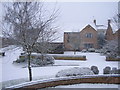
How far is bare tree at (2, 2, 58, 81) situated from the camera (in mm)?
10492

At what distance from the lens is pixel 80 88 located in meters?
9.38

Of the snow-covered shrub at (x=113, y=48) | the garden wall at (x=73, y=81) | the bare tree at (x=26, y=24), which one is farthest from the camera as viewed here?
the snow-covered shrub at (x=113, y=48)

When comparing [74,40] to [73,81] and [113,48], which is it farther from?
[73,81]

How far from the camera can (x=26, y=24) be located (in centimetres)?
1048

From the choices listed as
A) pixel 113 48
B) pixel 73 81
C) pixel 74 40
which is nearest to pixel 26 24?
pixel 73 81

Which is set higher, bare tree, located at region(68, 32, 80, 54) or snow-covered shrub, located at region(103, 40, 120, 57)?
bare tree, located at region(68, 32, 80, 54)

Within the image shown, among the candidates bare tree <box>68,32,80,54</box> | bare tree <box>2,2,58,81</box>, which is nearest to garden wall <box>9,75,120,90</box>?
bare tree <box>2,2,58,81</box>

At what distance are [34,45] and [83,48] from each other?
69.2ft

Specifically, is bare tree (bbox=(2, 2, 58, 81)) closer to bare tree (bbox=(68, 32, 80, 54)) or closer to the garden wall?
the garden wall

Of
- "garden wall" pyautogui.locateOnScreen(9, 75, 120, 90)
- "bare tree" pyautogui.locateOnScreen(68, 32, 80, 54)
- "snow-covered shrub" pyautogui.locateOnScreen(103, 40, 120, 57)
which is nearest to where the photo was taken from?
"garden wall" pyautogui.locateOnScreen(9, 75, 120, 90)

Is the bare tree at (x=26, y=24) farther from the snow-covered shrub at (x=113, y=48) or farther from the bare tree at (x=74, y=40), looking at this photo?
the bare tree at (x=74, y=40)

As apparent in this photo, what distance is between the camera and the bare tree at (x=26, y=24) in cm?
1049

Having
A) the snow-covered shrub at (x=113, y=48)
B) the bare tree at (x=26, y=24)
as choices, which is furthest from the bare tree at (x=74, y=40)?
the bare tree at (x=26, y=24)

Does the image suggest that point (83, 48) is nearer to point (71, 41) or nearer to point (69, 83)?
point (71, 41)
